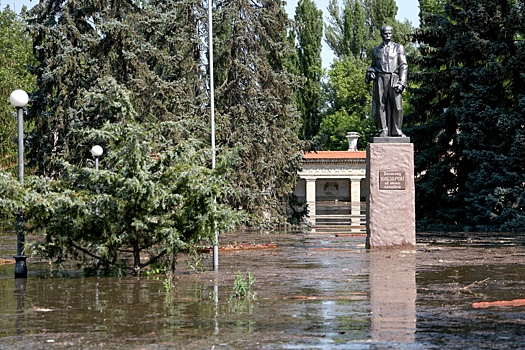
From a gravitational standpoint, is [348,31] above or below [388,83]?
above

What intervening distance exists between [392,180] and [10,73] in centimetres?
3969

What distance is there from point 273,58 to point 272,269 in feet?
78.0

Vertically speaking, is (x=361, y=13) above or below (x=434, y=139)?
above

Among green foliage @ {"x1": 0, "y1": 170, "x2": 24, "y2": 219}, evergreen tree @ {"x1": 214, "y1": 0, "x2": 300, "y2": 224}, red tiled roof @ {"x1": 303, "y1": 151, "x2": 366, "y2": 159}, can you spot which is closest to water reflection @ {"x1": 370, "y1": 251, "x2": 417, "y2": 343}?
green foliage @ {"x1": 0, "y1": 170, "x2": 24, "y2": 219}

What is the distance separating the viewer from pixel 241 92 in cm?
3697

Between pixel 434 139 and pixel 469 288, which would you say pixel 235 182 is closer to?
pixel 434 139

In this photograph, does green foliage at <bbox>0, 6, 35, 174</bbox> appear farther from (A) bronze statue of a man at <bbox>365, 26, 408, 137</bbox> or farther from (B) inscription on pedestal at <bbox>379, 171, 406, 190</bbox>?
(B) inscription on pedestal at <bbox>379, 171, 406, 190</bbox>

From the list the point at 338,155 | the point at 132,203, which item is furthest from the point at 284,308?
the point at 338,155

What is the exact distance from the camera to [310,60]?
73.6m

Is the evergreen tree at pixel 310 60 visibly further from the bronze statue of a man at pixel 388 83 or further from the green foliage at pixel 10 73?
the bronze statue of a man at pixel 388 83

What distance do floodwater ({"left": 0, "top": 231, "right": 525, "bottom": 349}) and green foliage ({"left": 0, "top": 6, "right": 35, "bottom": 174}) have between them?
26.8 m

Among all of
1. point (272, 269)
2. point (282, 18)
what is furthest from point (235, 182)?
point (272, 269)

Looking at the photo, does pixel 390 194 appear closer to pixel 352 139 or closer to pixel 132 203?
pixel 132 203

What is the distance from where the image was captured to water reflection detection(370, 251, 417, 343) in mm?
8672
